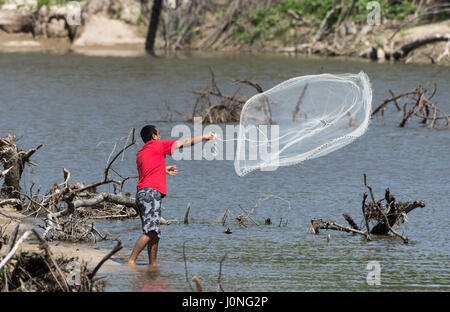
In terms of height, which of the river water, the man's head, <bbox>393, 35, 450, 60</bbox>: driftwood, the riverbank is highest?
the man's head

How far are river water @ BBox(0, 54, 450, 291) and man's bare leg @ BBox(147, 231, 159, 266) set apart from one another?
0.10m

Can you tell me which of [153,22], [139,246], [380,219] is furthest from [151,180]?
[153,22]

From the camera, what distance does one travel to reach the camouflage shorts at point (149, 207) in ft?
27.0

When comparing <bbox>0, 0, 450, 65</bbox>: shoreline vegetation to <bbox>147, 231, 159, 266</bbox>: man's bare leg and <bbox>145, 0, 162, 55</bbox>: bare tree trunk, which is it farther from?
<bbox>147, 231, 159, 266</bbox>: man's bare leg

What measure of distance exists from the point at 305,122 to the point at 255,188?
7.18 ft

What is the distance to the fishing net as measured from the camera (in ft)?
32.3

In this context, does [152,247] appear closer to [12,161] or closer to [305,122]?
[12,161]

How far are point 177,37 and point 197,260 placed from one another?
1252 inches

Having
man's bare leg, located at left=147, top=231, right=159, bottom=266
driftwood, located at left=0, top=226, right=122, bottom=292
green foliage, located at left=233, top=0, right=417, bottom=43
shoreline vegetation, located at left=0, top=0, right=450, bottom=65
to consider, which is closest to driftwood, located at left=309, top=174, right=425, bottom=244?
man's bare leg, located at left=147, top=231, right=159, bottom=266

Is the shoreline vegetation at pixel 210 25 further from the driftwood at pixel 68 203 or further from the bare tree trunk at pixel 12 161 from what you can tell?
the bare tree trunk at pixel 12 161

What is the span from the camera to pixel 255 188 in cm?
1302

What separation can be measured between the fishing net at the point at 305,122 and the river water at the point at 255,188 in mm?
1000

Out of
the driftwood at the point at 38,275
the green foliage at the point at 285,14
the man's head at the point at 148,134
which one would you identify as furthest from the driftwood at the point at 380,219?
the green foliage at the point at 285,14
